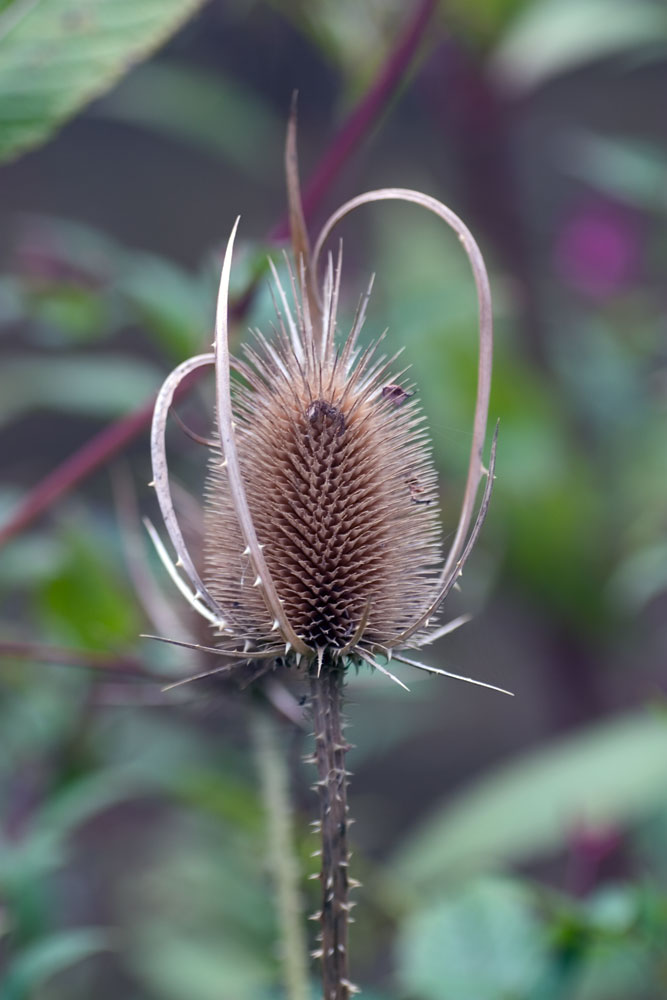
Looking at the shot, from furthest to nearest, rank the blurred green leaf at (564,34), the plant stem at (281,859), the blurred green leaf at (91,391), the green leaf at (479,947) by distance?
the blurred green leaf at (564,34) → the blurred green leaf at (91,391) → the green leaf at (479,947) → the plant stem at (281,859)

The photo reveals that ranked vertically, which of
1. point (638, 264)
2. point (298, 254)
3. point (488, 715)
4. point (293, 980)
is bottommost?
point (293, 980)

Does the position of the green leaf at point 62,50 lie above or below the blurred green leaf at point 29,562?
above

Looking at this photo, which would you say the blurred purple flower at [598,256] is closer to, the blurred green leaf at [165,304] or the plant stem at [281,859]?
the blurred green leaf at [165,304]

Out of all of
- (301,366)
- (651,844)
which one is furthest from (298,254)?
(651,844)

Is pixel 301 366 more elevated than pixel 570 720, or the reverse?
pixel 570 720

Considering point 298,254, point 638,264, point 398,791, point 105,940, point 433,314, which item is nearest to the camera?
point 298,254

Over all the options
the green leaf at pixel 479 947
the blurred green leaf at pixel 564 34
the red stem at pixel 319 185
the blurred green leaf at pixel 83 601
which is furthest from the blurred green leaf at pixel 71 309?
the blurred green leaf at pixel 564 34

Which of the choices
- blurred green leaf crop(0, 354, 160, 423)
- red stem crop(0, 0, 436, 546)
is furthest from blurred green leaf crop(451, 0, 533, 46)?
red stem crop(0, 0, 436, 546)

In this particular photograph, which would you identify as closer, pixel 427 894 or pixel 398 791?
pixel 427 894

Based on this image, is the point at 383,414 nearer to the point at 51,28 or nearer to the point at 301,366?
the point at 301,366
